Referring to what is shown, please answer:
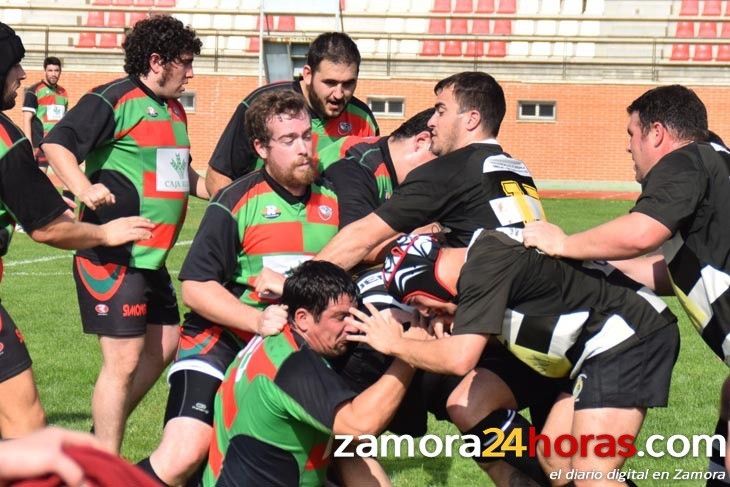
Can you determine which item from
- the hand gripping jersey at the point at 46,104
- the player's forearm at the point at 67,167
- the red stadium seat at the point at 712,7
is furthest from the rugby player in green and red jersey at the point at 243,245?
the red stadium seat at the point at 712,7

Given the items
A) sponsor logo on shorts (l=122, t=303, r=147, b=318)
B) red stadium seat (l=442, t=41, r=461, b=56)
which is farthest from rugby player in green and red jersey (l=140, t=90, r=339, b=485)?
red stadium seat (l=442, t=41, r=461, b=56)

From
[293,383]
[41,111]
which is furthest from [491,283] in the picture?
[41,111]

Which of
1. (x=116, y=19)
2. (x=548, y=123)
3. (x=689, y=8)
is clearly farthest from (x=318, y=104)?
(x=689, y=8)

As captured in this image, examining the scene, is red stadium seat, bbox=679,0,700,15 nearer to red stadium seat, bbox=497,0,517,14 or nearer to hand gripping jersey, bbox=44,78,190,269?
red stadium seat, bbox=497,0,517,14

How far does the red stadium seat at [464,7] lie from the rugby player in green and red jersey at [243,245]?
32198mm

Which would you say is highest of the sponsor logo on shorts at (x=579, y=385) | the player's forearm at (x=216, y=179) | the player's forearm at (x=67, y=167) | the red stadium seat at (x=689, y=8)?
the red stadium seat at (x=689, y=8)

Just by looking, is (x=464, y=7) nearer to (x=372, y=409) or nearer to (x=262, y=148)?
(x=262, y=148)

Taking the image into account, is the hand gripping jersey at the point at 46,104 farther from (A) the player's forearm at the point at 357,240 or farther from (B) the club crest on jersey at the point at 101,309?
(A) the player's forearm at the point at 357,240

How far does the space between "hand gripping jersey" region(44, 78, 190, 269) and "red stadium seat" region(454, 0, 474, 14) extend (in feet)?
102

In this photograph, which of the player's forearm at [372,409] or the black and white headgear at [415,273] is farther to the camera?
the black and white headgear at [415,273]

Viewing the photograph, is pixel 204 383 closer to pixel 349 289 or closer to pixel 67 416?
pixel 349 289

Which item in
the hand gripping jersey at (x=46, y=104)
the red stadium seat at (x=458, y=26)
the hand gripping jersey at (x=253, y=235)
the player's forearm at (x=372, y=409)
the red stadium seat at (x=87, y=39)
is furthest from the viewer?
the red stadium seat at (x=458, y=26)

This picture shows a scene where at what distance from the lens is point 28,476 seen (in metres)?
1.87

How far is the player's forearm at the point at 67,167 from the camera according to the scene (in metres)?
6.18
